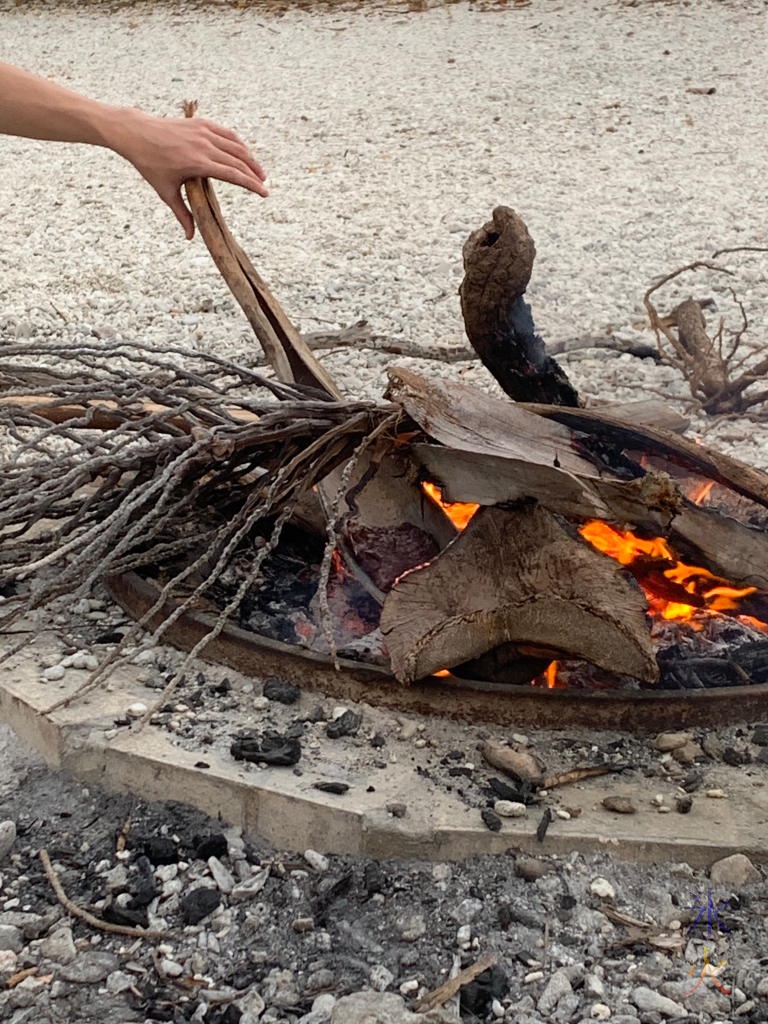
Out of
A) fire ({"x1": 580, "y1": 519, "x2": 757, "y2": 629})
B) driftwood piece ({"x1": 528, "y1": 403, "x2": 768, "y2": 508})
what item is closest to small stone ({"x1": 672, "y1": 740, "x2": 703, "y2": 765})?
fire ({"x1": 580, "y1": 519, "x2": 757, "y2": 629})

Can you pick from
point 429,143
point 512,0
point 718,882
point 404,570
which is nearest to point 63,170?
point 429,143

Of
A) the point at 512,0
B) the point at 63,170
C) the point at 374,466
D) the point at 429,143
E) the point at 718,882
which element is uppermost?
the point at 512,0

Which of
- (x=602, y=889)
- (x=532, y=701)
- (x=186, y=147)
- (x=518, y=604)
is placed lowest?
(x=602, y=889)

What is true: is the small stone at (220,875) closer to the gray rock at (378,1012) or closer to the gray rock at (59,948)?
the gray rock at (59,948)

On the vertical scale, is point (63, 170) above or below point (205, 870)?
above

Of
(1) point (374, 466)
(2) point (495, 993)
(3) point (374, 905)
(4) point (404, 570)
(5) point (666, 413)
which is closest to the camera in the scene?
(2) point (495, 993)

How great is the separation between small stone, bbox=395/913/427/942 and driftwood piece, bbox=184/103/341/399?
1252 millimetres

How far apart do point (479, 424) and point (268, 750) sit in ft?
2.53

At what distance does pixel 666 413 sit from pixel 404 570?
0.86m

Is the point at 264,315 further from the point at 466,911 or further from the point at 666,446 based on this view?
the point at 466,911

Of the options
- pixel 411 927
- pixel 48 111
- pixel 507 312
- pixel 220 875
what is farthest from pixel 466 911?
pixel 48 111

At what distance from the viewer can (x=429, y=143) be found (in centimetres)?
695

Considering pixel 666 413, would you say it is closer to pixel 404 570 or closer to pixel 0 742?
pixel 404 570

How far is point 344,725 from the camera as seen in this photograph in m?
2.44
